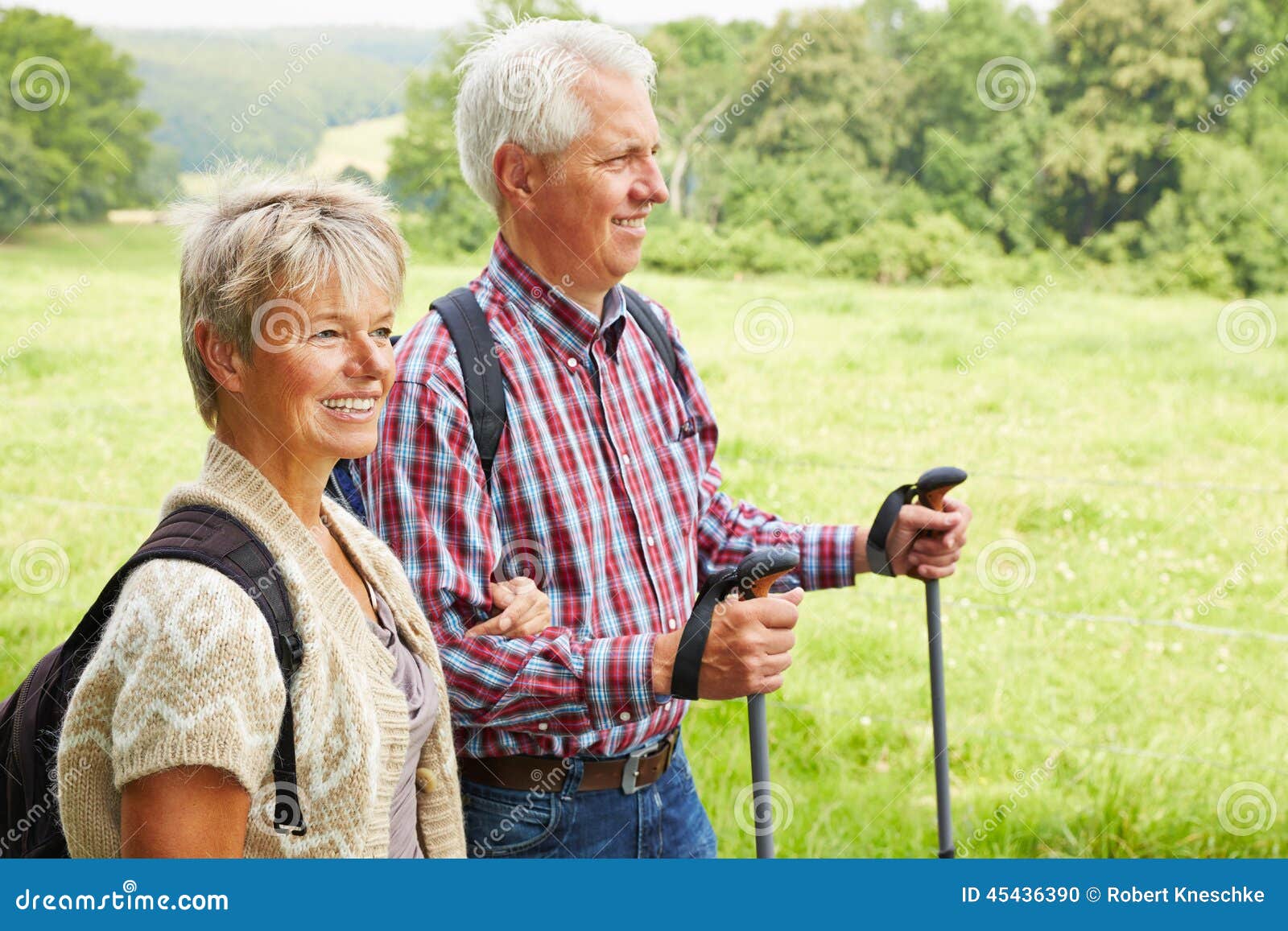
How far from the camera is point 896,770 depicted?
454cm

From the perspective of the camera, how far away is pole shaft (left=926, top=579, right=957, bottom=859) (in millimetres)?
2699

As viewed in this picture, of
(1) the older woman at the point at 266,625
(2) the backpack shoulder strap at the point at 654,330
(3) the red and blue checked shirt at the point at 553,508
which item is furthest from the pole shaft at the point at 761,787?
(2) the backpack shoulder strap at the point at 654,330

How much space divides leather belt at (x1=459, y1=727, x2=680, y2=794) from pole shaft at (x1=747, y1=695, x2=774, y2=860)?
19 cm

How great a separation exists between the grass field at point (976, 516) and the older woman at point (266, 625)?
365mm

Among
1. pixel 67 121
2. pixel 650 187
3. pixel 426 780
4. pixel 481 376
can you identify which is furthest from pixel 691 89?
pixel 426 780

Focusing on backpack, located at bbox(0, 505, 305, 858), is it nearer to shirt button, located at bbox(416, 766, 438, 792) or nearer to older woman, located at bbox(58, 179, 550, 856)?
older woman, located at bbox(58, 179, 550, 856)

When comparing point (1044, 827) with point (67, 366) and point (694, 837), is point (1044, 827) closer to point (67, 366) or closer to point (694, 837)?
point (694, 837)

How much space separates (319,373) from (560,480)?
23.5 inches

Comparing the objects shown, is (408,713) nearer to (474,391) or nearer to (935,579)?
(474,391)

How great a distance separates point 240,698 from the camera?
1.41 meters

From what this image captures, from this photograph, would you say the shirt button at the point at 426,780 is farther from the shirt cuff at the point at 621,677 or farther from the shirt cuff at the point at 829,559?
the shirt cuff at the point at 829,559

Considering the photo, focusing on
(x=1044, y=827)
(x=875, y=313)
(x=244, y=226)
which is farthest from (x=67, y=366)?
(x=244, y=226)

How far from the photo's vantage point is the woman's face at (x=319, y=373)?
64.1 inches

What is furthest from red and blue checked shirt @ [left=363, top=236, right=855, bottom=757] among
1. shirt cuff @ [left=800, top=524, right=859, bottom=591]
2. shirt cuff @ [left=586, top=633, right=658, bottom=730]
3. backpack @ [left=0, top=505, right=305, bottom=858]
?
backpack @ [left=0, top=505, right=305, bottom=858]
